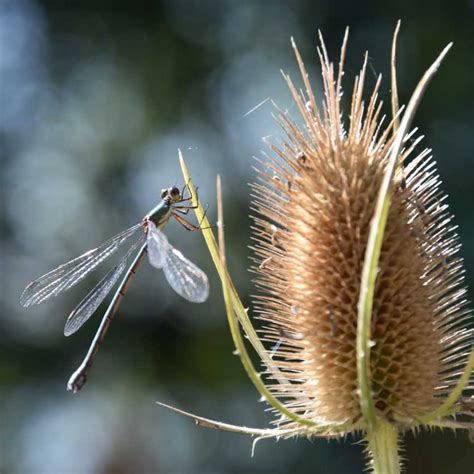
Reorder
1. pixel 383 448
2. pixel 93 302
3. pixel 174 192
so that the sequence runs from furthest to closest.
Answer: pixel 93 302
pixel 174 192
pixel 383 448

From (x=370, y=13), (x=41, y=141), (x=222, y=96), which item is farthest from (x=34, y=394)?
(x=370, y=13)

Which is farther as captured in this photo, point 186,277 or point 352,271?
point 186,277

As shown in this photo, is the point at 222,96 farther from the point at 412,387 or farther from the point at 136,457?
the point at 412,387

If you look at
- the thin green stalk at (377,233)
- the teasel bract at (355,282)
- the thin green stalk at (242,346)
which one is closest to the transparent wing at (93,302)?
the thin green stalk at (242,346)

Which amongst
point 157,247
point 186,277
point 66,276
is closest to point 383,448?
point 186,277

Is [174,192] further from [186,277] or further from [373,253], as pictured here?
[373,253]

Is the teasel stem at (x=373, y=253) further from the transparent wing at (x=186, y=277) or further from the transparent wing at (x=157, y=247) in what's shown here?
the transparent wing at (x=157, y=247)
